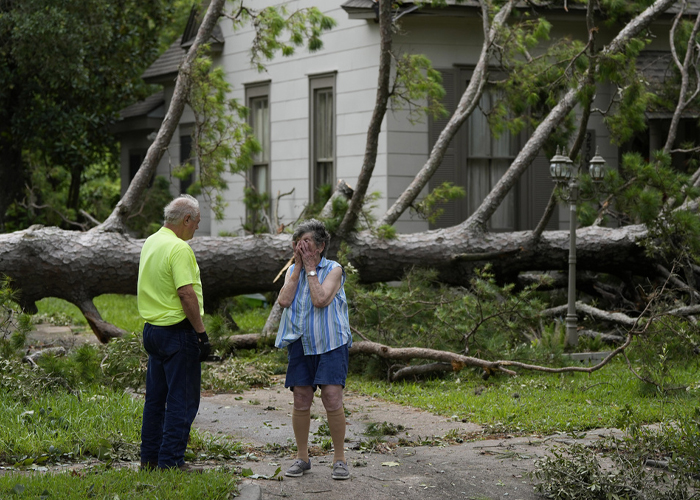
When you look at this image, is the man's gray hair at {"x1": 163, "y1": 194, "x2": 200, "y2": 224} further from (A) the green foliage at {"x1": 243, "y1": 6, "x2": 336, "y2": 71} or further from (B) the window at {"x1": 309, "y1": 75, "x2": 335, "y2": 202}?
(B) the window at {"x1": 309, "y1": 75, "x2": 335, "y2": 202}

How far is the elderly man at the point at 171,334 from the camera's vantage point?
530 cm

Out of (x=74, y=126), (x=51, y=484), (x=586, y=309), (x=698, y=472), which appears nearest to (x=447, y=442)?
(x=698, y=472)

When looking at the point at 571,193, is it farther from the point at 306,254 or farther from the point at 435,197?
the point at 306,254

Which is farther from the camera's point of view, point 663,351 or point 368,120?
point 368,120

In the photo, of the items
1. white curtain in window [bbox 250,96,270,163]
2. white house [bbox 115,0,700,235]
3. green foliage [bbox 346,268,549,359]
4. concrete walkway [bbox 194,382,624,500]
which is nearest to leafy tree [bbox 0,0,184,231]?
white house [bbox 115,0,700,235]

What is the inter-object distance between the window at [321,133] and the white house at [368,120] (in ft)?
0.06

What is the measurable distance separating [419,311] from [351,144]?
4.99 m

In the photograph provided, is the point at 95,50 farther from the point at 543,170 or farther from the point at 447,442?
the point at 447,442

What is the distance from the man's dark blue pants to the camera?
531 cm

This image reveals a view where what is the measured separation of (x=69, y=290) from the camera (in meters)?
9.91

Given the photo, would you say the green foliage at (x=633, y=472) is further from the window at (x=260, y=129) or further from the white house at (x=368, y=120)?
the window at (x=260, y=129)

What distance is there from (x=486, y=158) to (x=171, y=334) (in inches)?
360

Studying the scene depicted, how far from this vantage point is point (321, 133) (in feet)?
47.7

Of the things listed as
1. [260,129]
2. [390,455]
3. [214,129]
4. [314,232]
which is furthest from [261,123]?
[390,455]
